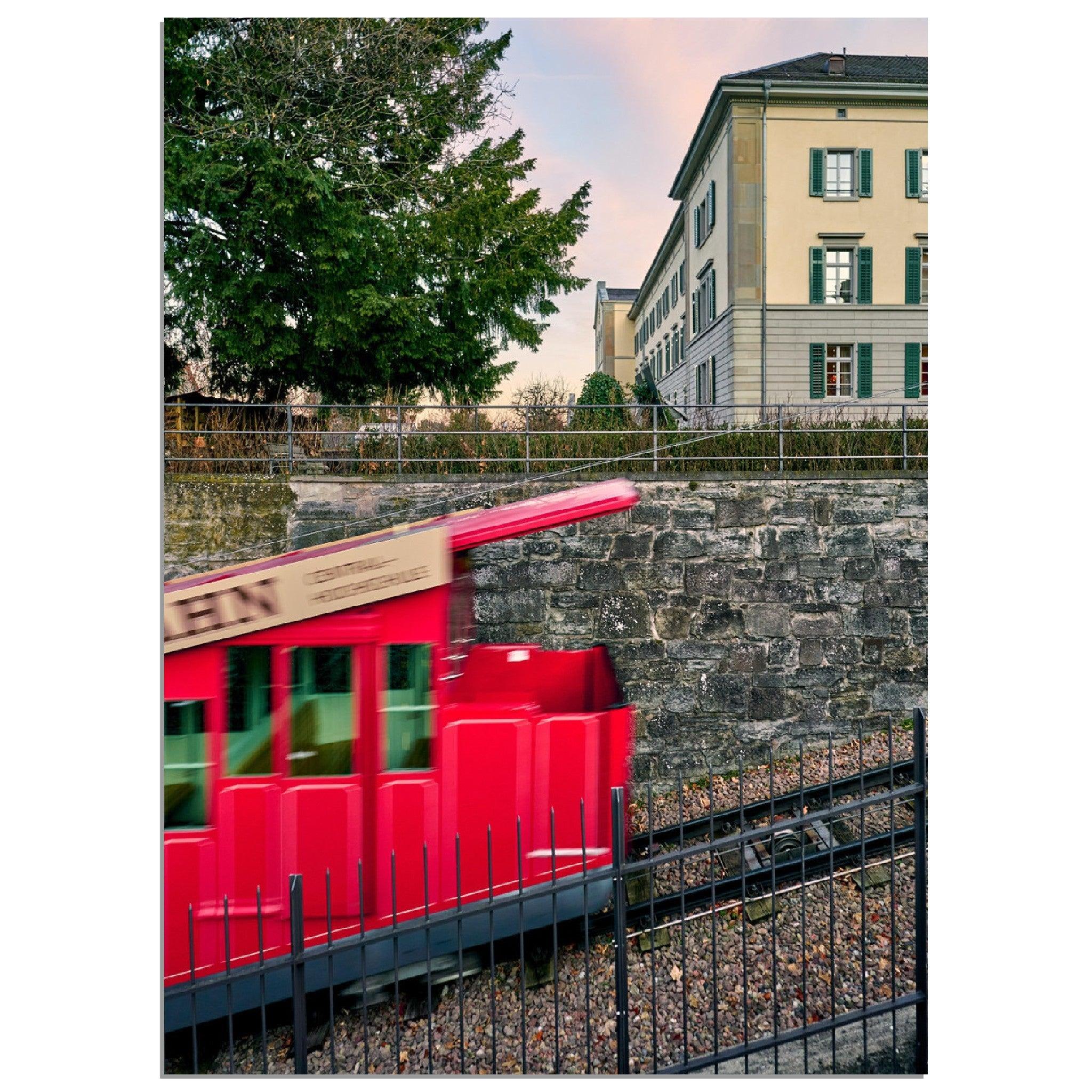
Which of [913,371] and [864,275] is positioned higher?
[864,275]

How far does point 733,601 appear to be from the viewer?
611cm

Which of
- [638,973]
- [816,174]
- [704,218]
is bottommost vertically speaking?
[638,973]

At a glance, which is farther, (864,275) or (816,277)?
(816,277)

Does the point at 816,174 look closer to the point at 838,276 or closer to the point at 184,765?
the point at 838,276

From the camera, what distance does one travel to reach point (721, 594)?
6098 millimetres

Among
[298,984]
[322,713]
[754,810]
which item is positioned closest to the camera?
[298,984]

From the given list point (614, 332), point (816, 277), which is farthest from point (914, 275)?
point (614, 332)

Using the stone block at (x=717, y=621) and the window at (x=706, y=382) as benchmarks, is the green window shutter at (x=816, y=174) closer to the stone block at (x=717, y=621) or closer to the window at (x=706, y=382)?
the window at (x=706, y=382)

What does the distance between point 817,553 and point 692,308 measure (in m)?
5.34

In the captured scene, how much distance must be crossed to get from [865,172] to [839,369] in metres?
1.80

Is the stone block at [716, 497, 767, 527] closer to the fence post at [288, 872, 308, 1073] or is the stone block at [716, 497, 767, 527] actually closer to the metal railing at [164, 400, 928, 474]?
the metal railing at [164, 400, 928, 474]

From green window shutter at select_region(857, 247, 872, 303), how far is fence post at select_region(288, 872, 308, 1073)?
577 centimetres

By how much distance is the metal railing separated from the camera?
19.0 feet

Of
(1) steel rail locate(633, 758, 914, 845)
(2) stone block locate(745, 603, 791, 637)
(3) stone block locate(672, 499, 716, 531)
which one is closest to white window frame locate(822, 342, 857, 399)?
(3) stone block locate(672, 499, 716, 531)
